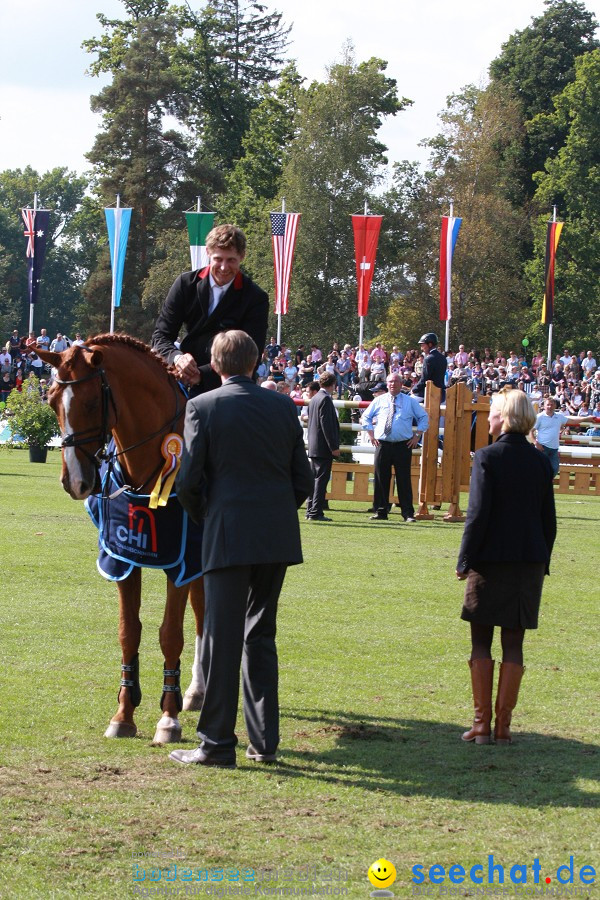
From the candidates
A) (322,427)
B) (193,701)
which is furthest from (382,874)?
(322,427)

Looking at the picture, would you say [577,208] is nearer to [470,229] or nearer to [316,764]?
[470,229]

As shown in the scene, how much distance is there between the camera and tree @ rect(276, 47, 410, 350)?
64188 mm

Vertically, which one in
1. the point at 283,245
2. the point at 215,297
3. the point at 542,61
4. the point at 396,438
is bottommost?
the point at 396,438

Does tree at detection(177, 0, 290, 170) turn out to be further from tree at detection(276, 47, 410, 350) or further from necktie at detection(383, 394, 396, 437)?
necktie at detection(383, 394, 396, 437)

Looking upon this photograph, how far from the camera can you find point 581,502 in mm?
24562

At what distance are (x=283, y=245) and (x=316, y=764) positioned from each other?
113ft

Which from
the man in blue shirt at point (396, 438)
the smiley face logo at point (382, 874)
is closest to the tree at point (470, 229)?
the man in blue shirt at point (396, 438)

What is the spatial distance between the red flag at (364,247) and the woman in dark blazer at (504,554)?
33.5 metres

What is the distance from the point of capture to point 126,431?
6621 millimetres

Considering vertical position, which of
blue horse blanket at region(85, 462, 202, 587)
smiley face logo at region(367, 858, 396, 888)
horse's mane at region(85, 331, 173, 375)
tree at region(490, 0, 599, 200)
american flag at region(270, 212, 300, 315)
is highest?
tree at region(490, 0, 599, 200)

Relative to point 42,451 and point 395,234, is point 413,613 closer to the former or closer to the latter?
point 42,451

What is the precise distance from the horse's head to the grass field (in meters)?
1.02

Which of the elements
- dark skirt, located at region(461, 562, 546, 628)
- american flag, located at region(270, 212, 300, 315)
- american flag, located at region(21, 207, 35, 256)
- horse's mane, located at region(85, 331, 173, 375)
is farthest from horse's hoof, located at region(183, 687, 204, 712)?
american flag, located at region(21, 207, 35, 256)

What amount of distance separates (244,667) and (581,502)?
1934 centimetres
